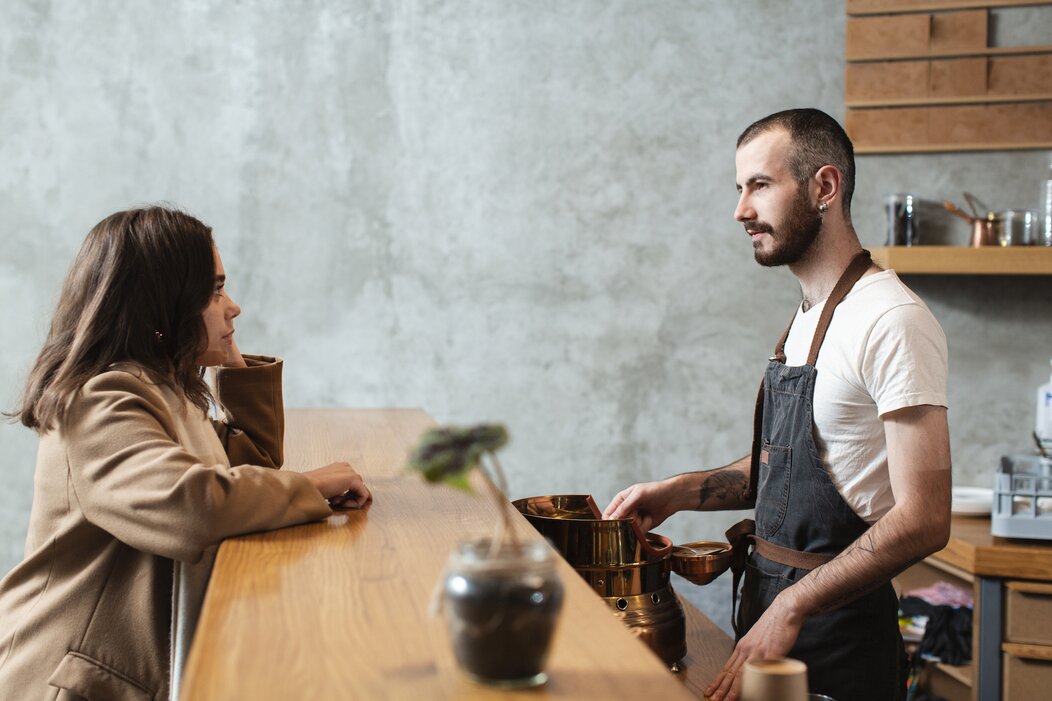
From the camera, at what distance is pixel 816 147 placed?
1936 millimetres

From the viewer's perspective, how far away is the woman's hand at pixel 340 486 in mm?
1440

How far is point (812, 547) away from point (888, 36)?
2.47 m

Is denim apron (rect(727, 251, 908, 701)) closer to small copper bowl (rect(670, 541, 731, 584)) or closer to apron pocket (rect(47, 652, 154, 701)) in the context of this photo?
small copper bowl (rect(670, 541, 731, 584))

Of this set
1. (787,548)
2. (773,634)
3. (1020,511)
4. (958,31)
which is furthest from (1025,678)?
(958,31)

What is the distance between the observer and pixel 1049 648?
8.65ft

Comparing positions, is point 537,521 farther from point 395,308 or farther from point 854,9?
point 854,9

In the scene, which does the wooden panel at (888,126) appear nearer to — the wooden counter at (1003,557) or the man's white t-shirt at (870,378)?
the wooden counter at (1003,557)

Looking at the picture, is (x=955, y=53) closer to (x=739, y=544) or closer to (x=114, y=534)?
(x=739, y=544)

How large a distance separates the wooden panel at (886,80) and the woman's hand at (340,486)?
2781mm

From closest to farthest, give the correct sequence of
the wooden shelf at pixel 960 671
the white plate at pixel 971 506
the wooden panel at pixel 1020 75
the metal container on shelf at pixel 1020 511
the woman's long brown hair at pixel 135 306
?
the woman's long brown hair at pixel 135 306, the metal container on shelf at pixel 1020 511, the wooden shelf at pixel 960 671, the white plate at pixel 971 506, the wooden panel at pixel 1020 75

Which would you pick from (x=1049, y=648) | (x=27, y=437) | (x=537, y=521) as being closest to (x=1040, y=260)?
(x=1049, y=648)

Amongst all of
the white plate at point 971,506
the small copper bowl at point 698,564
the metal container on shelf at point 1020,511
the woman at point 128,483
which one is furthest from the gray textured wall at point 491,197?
the woman at point 128,483

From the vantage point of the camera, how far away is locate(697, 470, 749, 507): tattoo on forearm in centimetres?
209

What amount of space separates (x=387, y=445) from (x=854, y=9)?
252 centimetres
